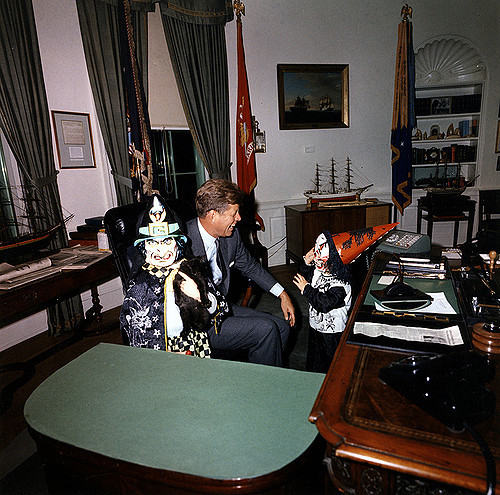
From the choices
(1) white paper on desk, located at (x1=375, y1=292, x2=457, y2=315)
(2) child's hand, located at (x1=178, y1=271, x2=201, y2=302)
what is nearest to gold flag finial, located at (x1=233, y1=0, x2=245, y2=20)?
(2) child's hand, located at (x1=178, y1=271, x2=201, y2=302)

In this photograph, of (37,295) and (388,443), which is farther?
(37,295)

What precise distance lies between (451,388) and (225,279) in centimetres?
156

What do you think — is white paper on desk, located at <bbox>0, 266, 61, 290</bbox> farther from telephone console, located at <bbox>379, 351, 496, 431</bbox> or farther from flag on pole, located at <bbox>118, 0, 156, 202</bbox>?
telephone console, located at <bbox>379, 351, 496, 431</bbox>

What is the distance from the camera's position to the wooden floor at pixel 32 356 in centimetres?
220

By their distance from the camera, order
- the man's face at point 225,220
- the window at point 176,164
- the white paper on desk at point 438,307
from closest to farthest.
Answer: the white paper on desk at point 438,307 → the man's face at point 225,220 → the window at point 176,164

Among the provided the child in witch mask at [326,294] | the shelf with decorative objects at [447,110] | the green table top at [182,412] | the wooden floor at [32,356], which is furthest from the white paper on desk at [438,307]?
the shelf with decorative objects at [447,110]

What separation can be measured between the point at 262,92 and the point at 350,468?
15.0ft

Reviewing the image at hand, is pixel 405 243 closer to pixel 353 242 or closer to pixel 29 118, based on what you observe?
pixel 353 242

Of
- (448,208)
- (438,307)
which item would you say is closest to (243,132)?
(448,208)

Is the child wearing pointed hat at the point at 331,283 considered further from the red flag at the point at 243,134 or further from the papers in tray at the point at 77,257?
the red flag at the point at 243,134

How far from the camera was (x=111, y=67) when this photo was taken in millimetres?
3504

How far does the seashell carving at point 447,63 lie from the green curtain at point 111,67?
12.9ft

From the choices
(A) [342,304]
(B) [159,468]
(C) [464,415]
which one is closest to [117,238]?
(A) [342,304]

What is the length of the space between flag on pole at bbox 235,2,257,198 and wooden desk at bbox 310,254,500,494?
3715mm
